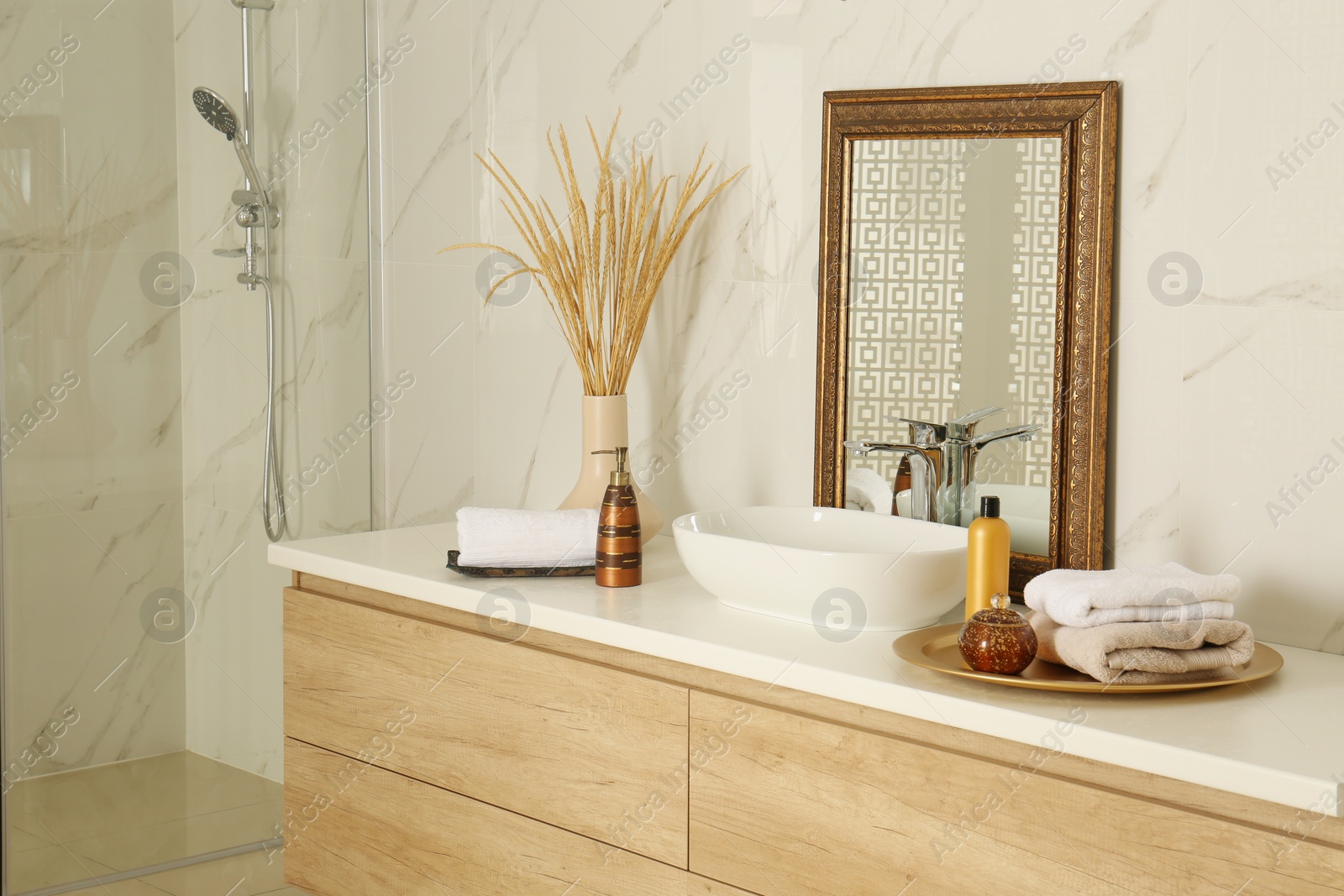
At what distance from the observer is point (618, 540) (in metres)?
1.77

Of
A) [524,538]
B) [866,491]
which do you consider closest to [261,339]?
[524,538]

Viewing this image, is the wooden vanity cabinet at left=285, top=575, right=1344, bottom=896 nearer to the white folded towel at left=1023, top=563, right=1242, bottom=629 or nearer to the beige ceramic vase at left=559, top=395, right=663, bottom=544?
the white folded towel at left=1023, top=563, right=1242, bottom=629

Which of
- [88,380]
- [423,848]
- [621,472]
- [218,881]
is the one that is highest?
[88,380]

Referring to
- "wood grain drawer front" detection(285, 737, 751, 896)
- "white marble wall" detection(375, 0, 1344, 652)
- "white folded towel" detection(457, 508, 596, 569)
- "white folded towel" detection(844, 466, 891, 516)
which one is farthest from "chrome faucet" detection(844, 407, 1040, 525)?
"wood grain drawer front" detection(285, 737, 751, 896)

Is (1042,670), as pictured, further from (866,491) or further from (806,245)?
(806,245)

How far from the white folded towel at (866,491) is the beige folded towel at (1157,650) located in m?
0.59

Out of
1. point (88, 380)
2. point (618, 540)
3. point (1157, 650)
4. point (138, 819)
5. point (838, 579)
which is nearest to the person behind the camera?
point (1157, 650)

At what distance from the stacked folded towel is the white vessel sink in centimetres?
16

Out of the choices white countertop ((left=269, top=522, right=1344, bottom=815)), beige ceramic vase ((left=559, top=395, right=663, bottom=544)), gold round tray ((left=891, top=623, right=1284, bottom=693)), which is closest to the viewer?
white countertop ((left=269, top=522, right=1344, bottom=815))

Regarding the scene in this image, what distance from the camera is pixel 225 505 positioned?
2404 millimetres

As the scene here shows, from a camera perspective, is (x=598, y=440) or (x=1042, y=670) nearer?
(x=1042, y=670)

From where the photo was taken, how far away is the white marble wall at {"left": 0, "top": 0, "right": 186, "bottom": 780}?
2.12 metres

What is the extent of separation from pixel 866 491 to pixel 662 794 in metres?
0.62

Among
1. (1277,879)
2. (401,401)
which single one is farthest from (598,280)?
(1277,879)
